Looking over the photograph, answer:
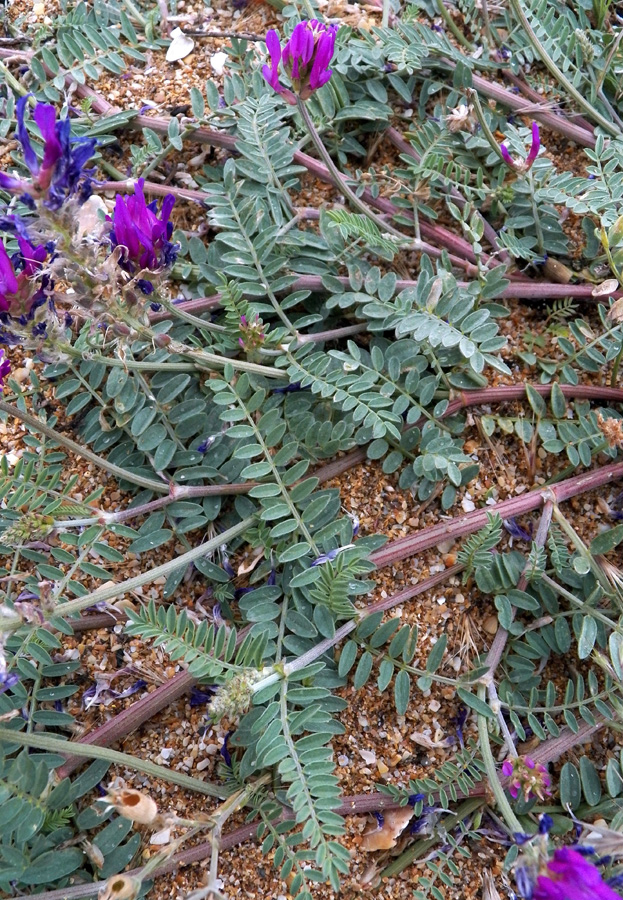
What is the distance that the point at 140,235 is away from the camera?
5.98ft

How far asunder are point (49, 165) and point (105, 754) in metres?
1.39

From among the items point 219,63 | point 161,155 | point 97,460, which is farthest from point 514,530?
point 219,63

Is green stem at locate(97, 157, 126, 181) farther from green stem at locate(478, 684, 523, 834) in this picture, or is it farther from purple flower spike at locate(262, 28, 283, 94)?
green stem at locate(478, 684, 523, 834)

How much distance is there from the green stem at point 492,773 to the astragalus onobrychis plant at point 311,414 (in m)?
0.01

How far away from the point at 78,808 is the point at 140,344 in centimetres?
138

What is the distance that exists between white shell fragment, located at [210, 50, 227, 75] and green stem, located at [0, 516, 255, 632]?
5.96ft

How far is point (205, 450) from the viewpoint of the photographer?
7.72 ft

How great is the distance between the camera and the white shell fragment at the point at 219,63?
2883 mm

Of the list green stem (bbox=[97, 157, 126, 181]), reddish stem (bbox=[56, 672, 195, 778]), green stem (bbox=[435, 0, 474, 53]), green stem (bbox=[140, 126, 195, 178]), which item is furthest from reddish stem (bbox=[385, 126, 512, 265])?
reddish stem (bbox=[56, 672, 195, 778])

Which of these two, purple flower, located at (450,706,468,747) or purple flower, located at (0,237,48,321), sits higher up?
purple flower, located at (0,237,48,321)

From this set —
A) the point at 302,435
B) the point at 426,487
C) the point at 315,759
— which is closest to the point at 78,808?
the point at 315,759

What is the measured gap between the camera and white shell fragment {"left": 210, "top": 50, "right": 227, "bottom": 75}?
2883 millimetres

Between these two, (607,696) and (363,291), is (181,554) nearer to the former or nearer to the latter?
(363,291)

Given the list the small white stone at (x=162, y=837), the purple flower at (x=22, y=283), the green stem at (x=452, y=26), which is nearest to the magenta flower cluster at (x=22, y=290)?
the purple flower at (x=22, y=283)
